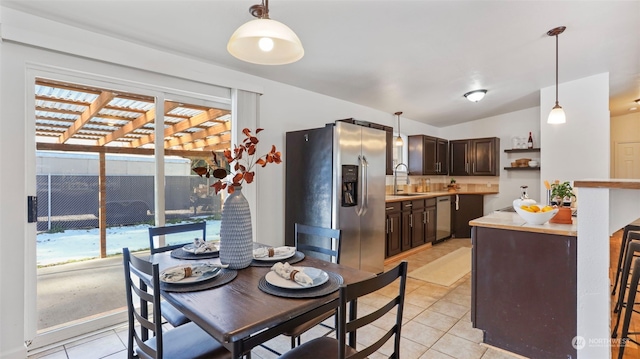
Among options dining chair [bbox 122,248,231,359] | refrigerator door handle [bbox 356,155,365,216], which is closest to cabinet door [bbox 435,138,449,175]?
refrigerator door handle [bbox 356,155,365,216]

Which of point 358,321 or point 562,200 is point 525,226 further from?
point 358,321

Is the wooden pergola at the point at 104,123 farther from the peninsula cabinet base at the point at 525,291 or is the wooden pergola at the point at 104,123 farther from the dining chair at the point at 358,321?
the peninsula cabinet base at the point at 525,291

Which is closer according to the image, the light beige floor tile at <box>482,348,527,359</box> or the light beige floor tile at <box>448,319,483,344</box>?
the light beige floor tile at <box>482,348,527,359</box>

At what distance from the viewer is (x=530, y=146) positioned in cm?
573

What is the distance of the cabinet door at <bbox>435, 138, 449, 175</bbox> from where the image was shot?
20.4 feet

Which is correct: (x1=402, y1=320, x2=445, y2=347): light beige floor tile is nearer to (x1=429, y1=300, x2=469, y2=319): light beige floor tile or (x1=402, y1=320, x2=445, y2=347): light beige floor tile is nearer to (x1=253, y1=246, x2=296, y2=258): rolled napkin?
(x1=429, y1=300, x2=469, y2=319): light beige floor tile

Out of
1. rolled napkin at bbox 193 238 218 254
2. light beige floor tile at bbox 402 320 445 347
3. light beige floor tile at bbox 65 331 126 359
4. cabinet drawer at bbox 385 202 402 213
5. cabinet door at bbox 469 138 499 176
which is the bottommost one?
light beige floor tile at bbox 402 320 445 347

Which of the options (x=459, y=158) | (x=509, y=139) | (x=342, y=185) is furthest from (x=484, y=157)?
(x=342, y=185)

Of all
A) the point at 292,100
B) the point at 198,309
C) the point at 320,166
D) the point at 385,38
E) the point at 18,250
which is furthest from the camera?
the point at 292,100

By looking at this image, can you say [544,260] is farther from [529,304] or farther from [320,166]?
[320,166]

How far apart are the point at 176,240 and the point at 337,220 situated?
164 centimetres

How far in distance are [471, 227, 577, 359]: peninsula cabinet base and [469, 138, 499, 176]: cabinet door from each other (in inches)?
169

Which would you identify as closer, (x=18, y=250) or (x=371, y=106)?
(x=18, y=250)

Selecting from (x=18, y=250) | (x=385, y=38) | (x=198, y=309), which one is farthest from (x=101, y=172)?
(x=385, y=38)
